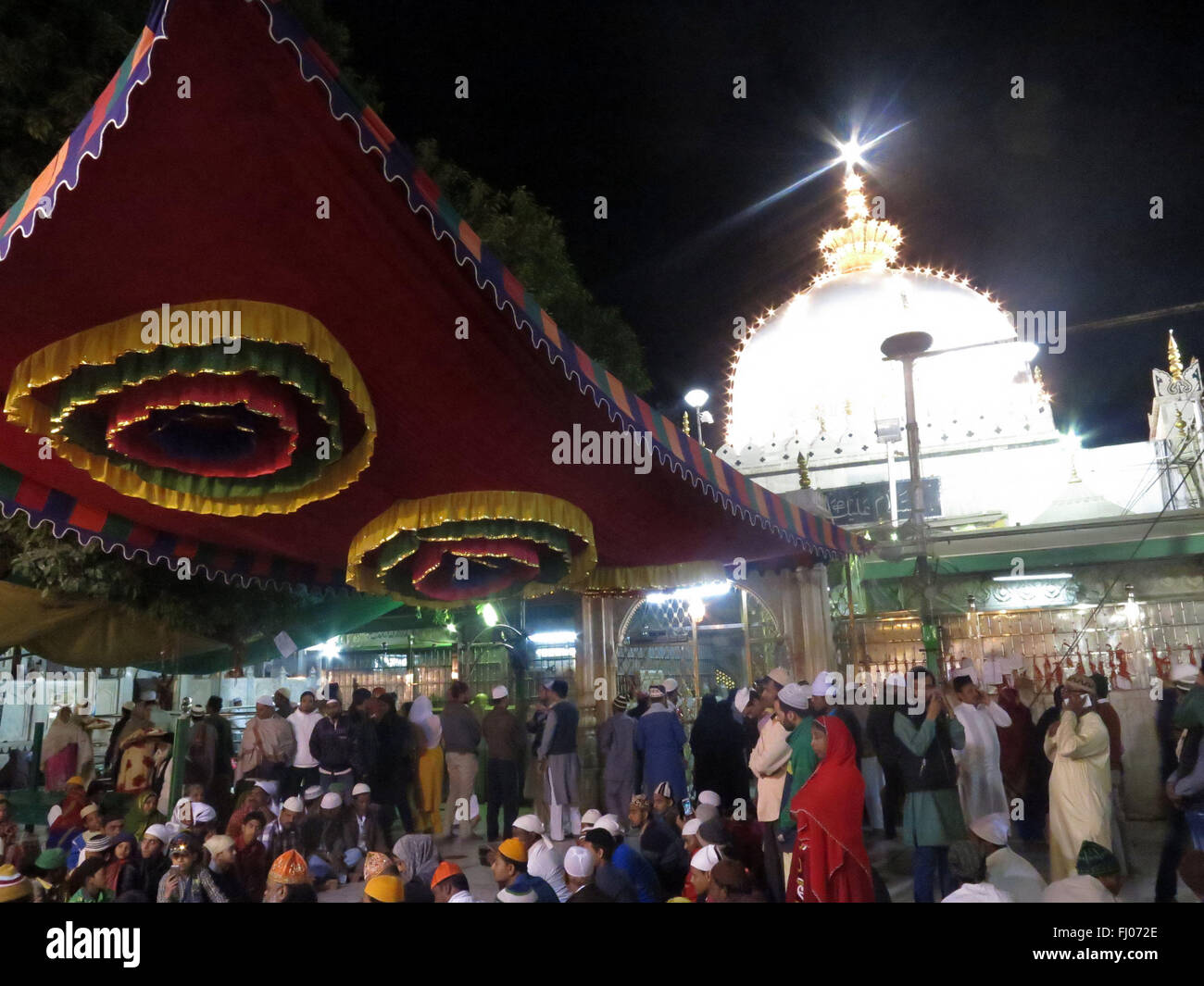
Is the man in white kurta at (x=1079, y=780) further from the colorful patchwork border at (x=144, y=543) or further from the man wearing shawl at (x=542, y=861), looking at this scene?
the colorful patchwork border at (x=144, y=543)

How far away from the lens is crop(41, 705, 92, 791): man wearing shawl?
10414 millimetres

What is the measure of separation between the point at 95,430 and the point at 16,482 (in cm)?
160

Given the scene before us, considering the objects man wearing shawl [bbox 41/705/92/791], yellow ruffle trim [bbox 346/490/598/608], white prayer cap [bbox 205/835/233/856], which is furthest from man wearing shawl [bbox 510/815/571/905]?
man wearing shawl [bbox 41/705/92/791]

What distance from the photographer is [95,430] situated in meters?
5.41

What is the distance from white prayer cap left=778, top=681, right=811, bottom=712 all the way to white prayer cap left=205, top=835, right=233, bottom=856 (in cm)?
388

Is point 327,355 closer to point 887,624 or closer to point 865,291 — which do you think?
point 887,624

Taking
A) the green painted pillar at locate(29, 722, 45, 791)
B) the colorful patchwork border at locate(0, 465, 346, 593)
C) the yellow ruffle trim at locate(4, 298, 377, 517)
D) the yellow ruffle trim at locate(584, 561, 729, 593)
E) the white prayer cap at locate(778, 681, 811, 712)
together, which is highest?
the yellow ruffle trim at locate(4, 298, 377, 517)

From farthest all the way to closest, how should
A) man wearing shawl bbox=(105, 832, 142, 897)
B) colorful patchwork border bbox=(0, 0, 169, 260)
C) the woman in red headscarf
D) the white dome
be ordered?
the white dome → man wearing shawl bbox=(105, 832, 142, 897) → the woman in red headscarf → colorful patchwork border bbox=(0, 0, 169, 260)

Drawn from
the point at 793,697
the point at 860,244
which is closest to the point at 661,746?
the point at 793,697

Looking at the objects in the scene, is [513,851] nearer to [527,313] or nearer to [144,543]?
[527,313]

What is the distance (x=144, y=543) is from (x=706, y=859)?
208 inches

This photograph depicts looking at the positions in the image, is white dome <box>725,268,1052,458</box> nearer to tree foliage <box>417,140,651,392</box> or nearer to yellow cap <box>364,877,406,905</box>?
tree foliage <box>417,140,651,392</box>

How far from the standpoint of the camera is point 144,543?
7.53m
